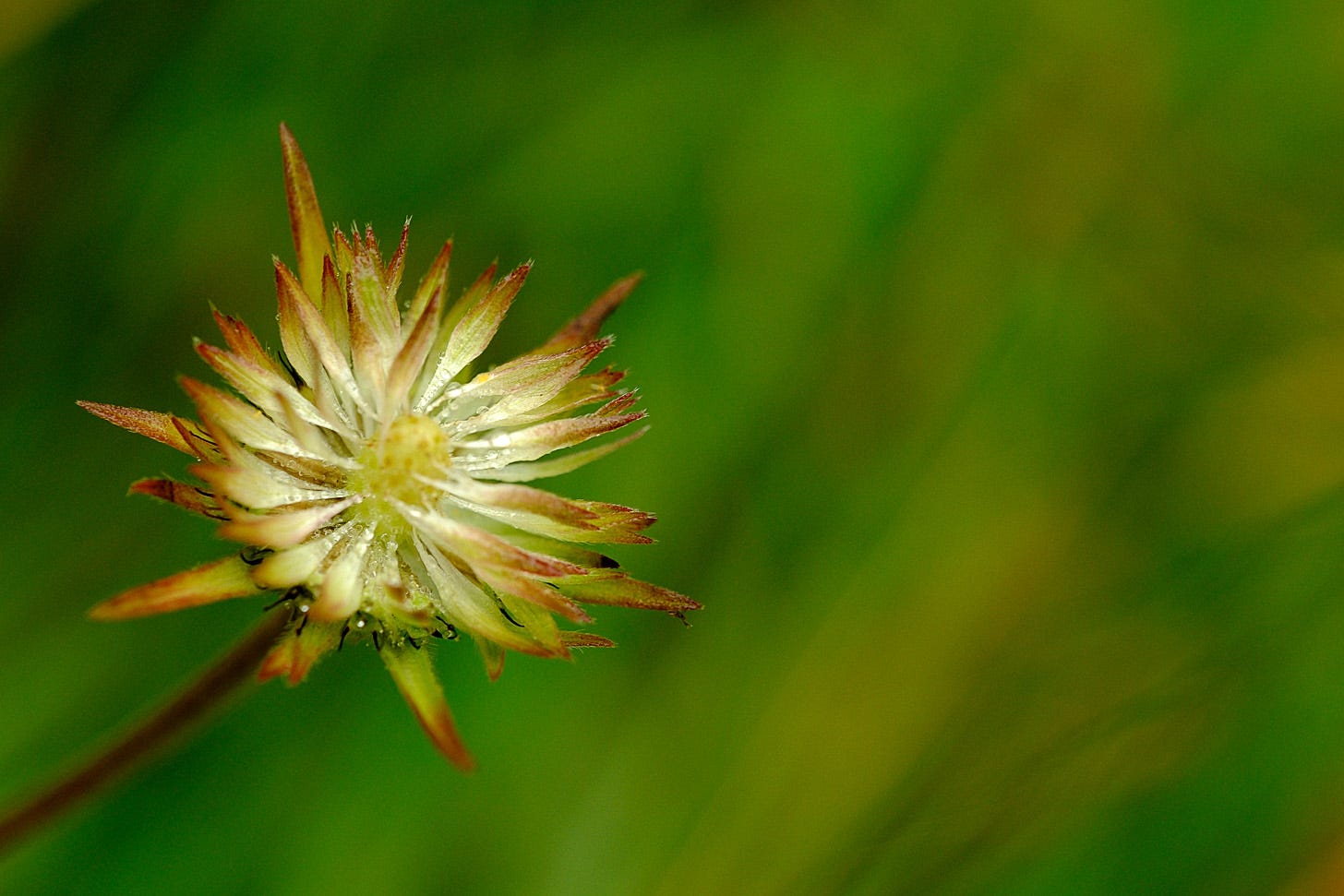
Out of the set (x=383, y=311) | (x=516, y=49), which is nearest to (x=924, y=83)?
(x=516, y=49)

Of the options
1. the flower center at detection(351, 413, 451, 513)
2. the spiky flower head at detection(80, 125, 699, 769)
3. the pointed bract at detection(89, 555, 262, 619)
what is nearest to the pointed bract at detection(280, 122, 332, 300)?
the spiky flower head at detection(80, 125, 699, 769)

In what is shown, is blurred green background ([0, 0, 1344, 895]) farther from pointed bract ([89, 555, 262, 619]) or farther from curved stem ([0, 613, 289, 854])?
pointed bract ([89, 555, 262, 619])

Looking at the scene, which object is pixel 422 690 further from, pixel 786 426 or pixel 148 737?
pixel 786 426

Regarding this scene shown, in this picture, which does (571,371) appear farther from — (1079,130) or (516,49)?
(1079,130)

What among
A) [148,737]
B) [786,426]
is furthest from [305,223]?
[786,426]

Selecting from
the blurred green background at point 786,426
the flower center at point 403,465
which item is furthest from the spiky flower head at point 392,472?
the blurred green background at point 786,426

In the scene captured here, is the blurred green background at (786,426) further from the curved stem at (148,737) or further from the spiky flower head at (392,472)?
the spiky flower head at (392,472)
